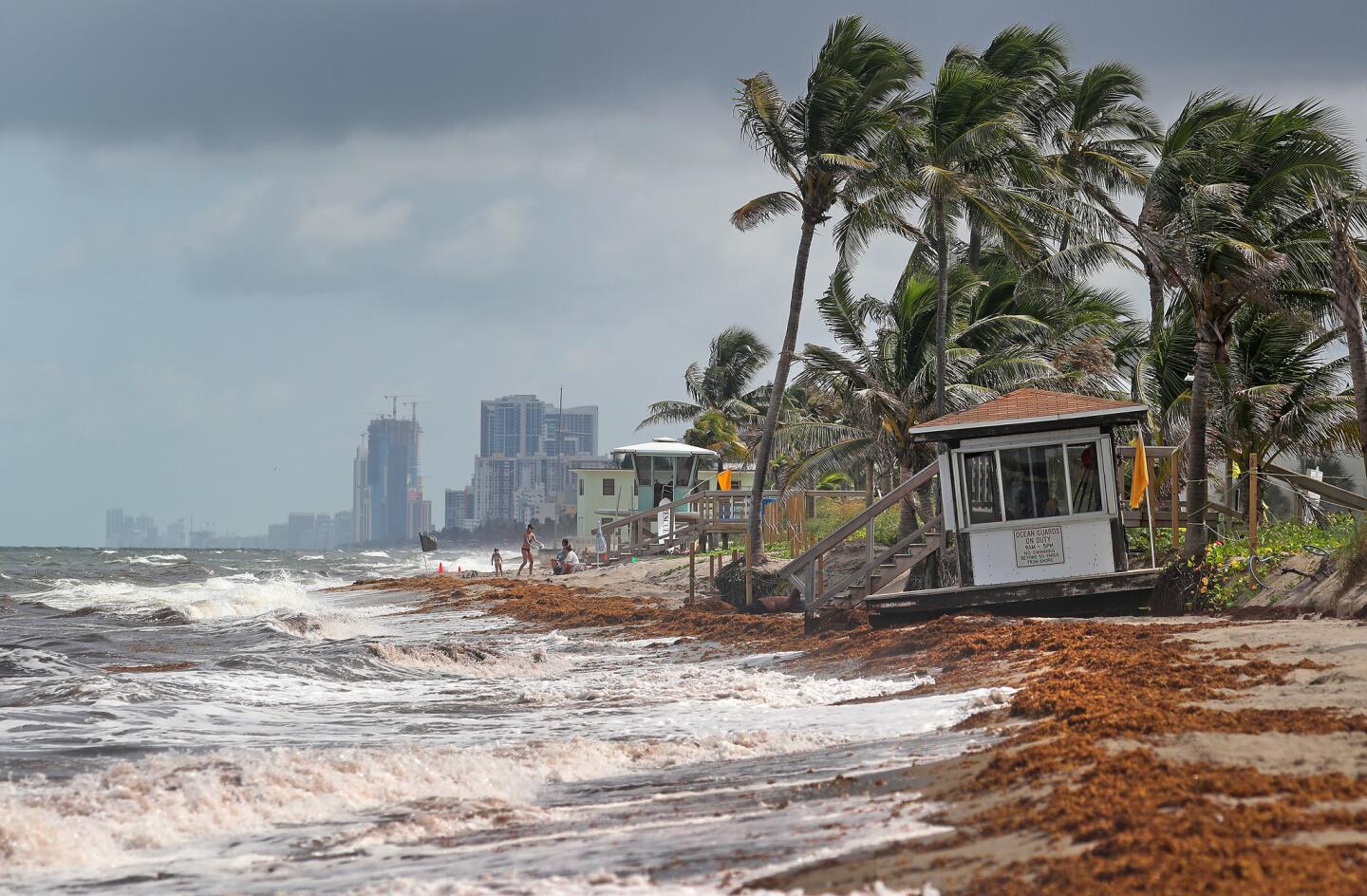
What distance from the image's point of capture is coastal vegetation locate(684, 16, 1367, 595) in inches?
701

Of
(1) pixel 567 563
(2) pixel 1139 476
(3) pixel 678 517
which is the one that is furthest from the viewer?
(3) pixel 678 517

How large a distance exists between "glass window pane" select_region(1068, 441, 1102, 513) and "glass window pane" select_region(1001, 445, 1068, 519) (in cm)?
14

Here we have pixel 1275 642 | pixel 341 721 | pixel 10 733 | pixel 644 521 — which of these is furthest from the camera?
pixel 644 521

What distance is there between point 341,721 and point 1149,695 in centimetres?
771

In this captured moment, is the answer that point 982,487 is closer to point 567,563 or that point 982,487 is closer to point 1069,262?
point 1069,262

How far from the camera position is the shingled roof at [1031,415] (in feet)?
55.6

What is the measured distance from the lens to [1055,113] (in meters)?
35.5

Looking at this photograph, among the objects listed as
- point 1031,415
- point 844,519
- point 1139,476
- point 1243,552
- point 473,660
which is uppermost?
point 1031,415

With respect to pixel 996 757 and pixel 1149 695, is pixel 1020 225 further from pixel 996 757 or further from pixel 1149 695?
pixel 996 757

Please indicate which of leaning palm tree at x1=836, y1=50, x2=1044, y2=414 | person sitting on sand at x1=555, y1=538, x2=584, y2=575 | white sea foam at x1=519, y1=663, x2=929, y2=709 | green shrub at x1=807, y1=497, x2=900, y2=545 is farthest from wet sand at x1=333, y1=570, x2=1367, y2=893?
person sitting on sand at x1=555, y1=538, x2=584, y2=575

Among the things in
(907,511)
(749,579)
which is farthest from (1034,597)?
(749,579)

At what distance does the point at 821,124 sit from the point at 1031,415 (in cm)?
1058

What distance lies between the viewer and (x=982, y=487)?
1773 cm

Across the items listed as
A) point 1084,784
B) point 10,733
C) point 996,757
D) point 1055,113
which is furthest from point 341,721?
point 1055,113
